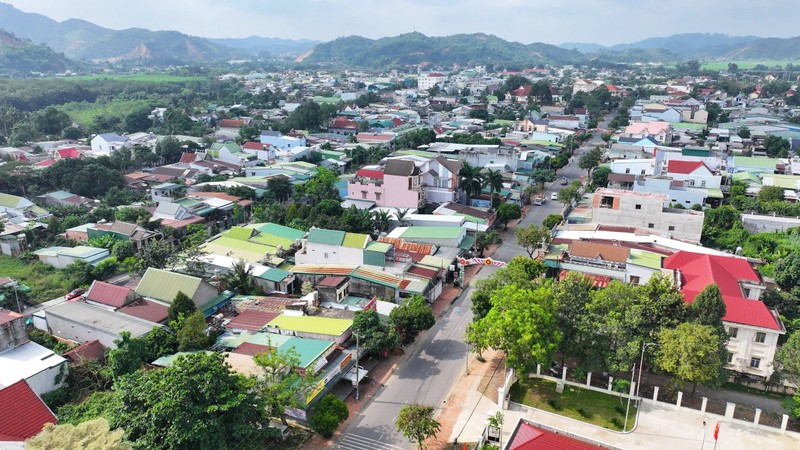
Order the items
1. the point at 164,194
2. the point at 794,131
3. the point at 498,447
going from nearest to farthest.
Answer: the point at 498,447, the point at 164,194, the point at 794,131

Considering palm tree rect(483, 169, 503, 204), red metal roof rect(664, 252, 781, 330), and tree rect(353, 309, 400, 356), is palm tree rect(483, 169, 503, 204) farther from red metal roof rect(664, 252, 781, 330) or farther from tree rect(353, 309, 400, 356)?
tree rect(353, 309, 400, 356)

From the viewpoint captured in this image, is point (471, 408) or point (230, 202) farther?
point (230, 202)

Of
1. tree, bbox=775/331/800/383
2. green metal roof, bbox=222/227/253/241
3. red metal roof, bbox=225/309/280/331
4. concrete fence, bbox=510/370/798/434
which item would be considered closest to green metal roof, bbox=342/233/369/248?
red metal roof, bbox=225/309/280/331

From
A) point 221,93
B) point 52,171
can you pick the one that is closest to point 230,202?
point 52,171

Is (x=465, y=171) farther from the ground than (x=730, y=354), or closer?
farther from the ground

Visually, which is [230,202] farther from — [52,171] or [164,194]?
[52,171]

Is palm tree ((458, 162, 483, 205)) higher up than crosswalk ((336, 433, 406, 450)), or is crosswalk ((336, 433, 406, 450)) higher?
palm tree ((458, 162, 483, 205))

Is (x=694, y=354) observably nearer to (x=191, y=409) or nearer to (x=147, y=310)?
(x=191, y=409)
